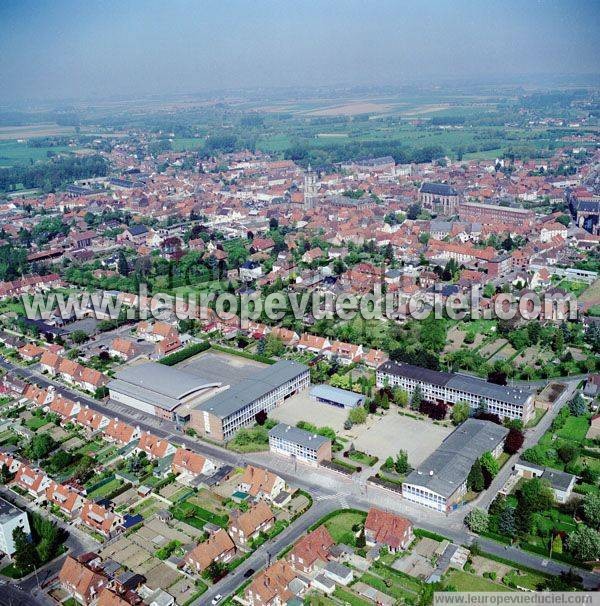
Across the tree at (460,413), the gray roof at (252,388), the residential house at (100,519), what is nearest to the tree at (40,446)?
the residential house at (100,519)

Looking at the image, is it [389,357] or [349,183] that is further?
[349,183]

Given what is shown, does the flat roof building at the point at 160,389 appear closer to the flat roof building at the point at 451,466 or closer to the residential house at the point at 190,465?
the residential house at the point at 190,465

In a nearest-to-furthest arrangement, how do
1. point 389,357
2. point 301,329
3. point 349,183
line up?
point 389,357
point 301,329
point 349,183

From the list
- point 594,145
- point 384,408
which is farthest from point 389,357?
point 594,145

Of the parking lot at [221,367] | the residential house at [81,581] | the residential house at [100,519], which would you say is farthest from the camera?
the parking lot at [221,367]

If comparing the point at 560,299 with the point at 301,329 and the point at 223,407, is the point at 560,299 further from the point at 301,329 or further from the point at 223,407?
the point at 223,407

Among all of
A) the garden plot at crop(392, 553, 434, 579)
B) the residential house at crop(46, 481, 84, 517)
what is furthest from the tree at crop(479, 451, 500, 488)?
the residential house at crop(46, 481, 84, 517)

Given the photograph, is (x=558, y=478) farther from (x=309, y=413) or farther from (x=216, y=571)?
(x=216, y=571)
